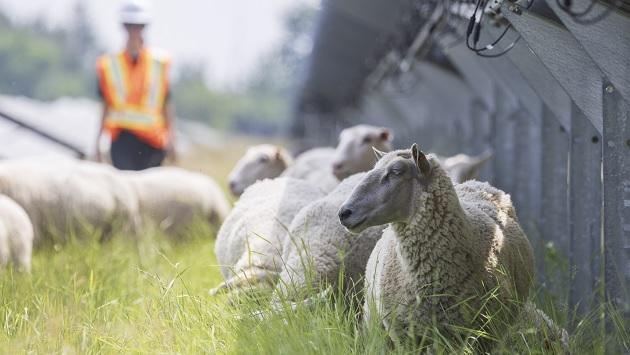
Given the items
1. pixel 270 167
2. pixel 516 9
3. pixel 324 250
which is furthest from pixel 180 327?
pixel 270 167

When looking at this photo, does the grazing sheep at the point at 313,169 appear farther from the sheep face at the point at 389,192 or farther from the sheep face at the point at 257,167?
the sheep face at the point at 389,192

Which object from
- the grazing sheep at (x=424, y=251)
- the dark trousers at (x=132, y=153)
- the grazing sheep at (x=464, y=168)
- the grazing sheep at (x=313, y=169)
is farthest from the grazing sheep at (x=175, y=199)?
the grazing sheep at (x=424, y=251)

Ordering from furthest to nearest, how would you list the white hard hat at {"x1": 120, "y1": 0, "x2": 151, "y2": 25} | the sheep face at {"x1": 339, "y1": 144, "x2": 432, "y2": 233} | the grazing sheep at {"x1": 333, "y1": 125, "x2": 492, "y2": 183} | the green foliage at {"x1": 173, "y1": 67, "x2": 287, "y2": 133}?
the green foliage at {"x1": 173, "y1": 67, "x2": 287, "y2": 133}
the white hard hat at {"x1": 120, "y1": 0, "x2": 151, "y2": 25}
the grazing sheep at {"x1": 333, "y1": 125, "x2": 492, "y2": 183}
the sheep face at {"x1": 339, "y1": 144, "x2": 432, "y2": 233}

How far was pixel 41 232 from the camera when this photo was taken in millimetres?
7566

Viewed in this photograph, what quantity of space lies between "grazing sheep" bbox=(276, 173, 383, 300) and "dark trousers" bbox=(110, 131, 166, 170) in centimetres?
496

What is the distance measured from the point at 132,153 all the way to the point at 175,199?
1.03m

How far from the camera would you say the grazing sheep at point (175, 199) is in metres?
9.12

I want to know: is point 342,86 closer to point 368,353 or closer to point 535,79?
point 535,79

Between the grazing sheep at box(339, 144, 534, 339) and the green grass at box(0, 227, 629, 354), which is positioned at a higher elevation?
the grazing sheep at box(339, 144, 534, 339)

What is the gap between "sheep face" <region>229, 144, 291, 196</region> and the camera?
833cm

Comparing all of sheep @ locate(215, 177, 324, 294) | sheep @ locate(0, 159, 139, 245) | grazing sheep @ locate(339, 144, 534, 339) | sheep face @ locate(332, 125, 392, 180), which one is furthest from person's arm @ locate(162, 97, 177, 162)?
grazing sheep @ locate(339, 144, 534, 339)

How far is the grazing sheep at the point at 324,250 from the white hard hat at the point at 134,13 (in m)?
4.85

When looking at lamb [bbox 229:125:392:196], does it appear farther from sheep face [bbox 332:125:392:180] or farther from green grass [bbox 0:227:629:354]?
green grass [bbox 0:227:629:354]

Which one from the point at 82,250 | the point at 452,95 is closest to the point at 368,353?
the point at 82,250
